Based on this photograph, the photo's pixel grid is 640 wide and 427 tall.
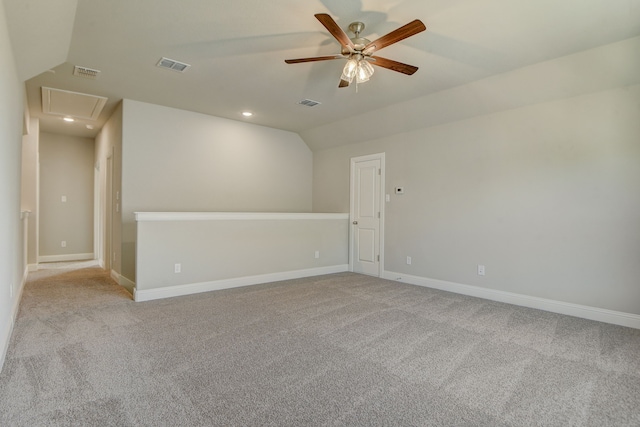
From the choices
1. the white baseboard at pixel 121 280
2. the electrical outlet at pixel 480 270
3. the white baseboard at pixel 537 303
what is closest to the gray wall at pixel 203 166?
the white baseboard at pixel 121 280

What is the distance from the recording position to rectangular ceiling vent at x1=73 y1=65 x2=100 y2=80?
11.8ft

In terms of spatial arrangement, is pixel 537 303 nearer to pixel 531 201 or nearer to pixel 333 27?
pixel 531 201

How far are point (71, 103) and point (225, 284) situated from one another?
344cm

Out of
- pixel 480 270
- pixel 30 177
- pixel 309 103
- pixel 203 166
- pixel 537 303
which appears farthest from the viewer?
pixel 30 177

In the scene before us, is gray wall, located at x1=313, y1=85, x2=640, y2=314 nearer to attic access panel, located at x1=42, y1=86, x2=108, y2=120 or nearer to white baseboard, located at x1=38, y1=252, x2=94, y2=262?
attic access panel, located at x1=42, y1=86, x2=108, y2=120

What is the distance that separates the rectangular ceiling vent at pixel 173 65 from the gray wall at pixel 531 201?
324 cm

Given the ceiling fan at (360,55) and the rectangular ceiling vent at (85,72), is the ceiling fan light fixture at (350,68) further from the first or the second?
the rectangular ceiling vent at (85,72)

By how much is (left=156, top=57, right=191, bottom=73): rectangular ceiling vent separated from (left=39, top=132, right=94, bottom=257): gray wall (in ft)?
17.0

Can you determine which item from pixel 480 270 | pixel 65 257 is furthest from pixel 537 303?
pixel 65 257

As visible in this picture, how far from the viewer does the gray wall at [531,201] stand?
3.29m

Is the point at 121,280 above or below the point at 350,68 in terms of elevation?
below

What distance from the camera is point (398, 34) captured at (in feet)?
7.80

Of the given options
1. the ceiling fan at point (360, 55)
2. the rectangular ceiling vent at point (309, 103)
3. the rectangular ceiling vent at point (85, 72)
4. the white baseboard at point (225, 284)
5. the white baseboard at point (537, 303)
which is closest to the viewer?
the ceiling fan at point (360, 55)

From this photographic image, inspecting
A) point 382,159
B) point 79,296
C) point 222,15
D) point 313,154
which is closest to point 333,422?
point 222,15
